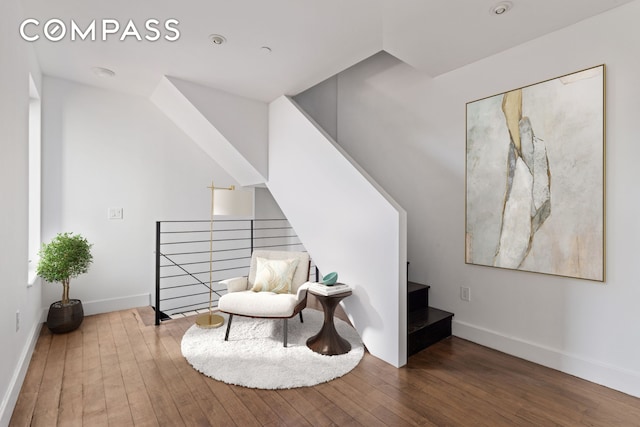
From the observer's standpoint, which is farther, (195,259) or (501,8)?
(195,259)

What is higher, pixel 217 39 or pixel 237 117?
pixel 217 39

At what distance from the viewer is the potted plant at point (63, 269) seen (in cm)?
288

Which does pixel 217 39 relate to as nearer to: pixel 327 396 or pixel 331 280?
pixel 331 280

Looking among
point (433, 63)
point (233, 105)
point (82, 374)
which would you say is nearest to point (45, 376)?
→ point (82, 374)

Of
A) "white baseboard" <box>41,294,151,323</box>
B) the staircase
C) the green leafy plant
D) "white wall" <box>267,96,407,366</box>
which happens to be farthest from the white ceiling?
"white baseboard" <box>41,294,151,323</box>

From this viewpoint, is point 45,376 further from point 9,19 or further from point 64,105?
point 64,105

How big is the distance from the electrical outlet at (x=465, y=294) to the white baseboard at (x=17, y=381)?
3.24 metres

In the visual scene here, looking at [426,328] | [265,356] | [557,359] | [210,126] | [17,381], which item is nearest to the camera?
[17,381]

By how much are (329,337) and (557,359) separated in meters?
1.70

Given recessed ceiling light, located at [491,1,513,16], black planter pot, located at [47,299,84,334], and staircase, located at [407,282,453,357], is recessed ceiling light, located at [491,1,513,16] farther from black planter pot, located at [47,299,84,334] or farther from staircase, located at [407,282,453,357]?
black planter pot, located at [47,299,84,334]

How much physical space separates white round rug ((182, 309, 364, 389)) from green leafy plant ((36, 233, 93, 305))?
4.03 ft

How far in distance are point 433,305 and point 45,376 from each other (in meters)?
3.20

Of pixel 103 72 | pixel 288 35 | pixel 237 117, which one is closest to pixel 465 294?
pixel 288 35

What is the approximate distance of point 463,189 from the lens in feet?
9.61
